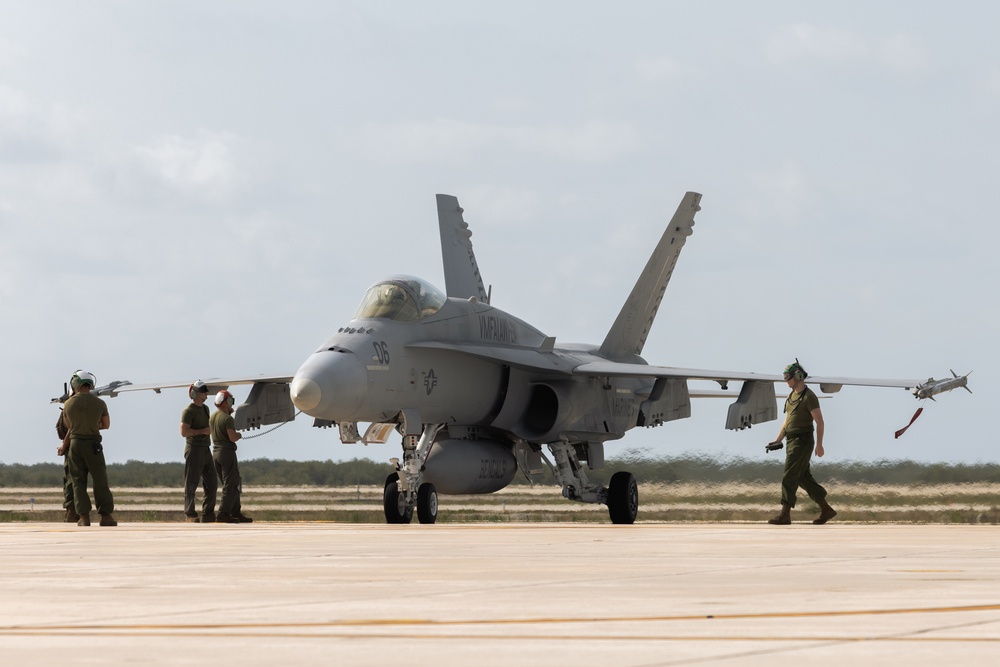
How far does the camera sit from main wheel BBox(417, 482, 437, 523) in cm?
1847

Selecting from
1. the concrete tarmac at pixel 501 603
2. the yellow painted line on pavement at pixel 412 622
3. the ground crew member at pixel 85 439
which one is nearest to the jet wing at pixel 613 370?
the ground crew member at pixel 85 439

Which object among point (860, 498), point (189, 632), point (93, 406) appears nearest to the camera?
point (189, 632)

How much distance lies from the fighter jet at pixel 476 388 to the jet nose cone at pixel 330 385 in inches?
0.7

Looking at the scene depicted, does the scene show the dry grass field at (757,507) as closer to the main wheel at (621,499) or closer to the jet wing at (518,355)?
the main wheel at (621,499)

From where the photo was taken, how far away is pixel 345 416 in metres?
17.6

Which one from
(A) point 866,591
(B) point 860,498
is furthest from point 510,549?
(B) point 860,498

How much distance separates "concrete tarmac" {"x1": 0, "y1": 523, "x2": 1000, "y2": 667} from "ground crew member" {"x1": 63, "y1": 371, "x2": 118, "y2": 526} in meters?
4.26

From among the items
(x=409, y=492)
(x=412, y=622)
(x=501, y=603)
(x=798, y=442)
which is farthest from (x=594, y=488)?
(x=412, y=622)

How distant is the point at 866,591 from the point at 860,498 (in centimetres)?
1619

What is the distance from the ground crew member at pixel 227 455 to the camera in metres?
20.0

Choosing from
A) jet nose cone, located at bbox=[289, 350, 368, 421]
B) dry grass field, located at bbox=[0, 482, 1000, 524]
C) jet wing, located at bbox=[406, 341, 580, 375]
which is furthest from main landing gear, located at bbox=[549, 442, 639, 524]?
jet nose cone, located at bbox=[289, 350, 368, 421]

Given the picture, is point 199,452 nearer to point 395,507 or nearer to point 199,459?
point 199,459

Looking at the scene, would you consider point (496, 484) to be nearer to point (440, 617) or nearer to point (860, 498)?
point (860, 498)

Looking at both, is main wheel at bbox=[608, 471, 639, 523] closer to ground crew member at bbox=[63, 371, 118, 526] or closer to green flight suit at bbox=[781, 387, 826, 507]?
green flight suit at bbox=[781, 387, 826, 507]
